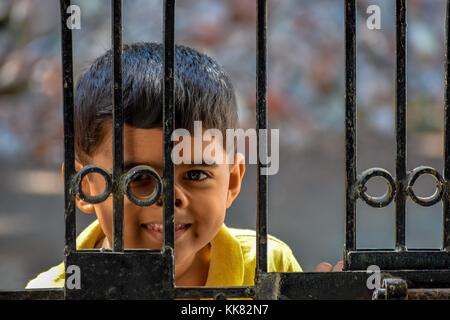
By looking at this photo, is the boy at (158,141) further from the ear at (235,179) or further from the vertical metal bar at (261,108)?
the vertical metal bar at (261,108)

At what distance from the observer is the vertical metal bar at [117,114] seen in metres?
2.20

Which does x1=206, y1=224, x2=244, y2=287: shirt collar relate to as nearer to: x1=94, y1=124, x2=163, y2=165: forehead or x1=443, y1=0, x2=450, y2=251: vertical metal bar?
x1=94, y1=124, x2=163, y2=165: forehead

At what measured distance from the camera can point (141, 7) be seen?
21.8ft

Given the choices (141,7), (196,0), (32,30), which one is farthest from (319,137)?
(32,30)

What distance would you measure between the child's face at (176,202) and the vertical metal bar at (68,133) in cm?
24

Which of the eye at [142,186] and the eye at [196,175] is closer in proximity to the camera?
the eye at [142,186]

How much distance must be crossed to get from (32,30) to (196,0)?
1254mm

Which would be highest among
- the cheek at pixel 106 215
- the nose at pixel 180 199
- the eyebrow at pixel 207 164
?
the eyebrow at pixel 207 164

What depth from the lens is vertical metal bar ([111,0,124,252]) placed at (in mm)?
2201

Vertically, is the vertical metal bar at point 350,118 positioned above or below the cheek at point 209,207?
above

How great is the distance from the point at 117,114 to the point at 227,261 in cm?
77

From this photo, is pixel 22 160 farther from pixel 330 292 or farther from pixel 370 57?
pixel 330 292

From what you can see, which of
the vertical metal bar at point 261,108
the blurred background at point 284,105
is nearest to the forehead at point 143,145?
the vertical metal bar at point 261,108
